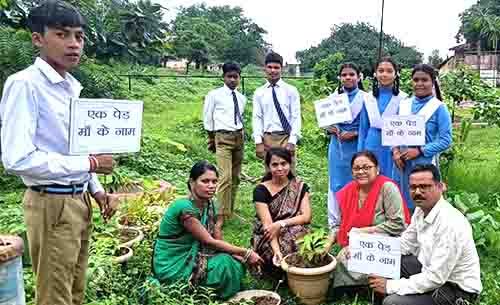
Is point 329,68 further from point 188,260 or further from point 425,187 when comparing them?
point 425,187

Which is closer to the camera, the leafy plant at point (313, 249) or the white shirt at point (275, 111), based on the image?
the leafy plant at point (313, 249)

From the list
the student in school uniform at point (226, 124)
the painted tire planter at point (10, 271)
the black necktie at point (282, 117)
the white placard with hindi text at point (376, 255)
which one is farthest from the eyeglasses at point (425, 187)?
the student in school uniform at point (226, 124)

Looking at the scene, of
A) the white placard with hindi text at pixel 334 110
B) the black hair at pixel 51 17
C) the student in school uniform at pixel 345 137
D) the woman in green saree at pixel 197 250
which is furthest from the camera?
the student in school uniform at pixel 345 137

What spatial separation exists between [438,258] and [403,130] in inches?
52.5

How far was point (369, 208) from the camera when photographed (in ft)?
11.8

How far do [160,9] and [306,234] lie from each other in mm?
6585

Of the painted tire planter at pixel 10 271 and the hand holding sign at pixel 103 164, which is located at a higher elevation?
the hand holding sign at pixel 103 164

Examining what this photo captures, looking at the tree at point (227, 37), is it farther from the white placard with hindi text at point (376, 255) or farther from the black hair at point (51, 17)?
the black hair at point (51, 17)

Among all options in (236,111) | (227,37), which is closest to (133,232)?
(236,111)

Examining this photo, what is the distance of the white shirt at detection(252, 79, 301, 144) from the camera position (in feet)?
16.7

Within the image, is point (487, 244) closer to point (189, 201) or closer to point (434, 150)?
point (434, 150)

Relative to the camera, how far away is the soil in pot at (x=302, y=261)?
3.53 meters

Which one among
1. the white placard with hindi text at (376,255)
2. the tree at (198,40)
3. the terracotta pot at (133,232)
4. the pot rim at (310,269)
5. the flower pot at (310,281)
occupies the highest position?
the tree at (198,40)

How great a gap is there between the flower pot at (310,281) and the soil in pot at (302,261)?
7 cm
